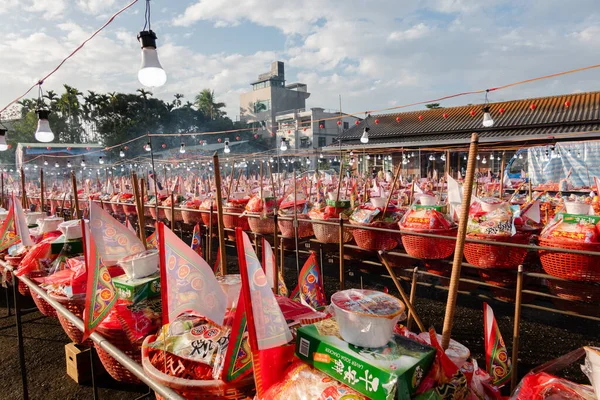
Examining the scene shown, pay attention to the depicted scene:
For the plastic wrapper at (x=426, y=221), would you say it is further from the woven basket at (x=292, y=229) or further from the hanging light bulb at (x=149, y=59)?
the hanging light bulb at (x=149, y=59)

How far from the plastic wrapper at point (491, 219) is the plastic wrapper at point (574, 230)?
0.25 metres

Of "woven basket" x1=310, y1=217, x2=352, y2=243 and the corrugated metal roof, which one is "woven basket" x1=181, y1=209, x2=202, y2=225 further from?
the corrugated metal roof

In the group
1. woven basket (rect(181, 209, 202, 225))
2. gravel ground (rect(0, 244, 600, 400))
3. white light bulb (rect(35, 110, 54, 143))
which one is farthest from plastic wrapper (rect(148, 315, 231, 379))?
white light bulb (rect(35, 110, 54, 143))

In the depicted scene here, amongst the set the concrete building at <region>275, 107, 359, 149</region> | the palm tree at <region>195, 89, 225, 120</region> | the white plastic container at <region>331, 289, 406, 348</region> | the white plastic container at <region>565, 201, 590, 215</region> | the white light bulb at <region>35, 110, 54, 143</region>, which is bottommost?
the white plastic container at <region>331, 289, 406, 348</region>

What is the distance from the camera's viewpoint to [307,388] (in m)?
1.05

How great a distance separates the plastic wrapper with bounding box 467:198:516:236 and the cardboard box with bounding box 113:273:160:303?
95.1 inches

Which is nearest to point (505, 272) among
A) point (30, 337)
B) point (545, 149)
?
point (30, 337)

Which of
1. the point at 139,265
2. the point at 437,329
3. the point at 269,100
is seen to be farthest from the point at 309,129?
the point at 139,265

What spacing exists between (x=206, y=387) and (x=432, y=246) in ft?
7.44

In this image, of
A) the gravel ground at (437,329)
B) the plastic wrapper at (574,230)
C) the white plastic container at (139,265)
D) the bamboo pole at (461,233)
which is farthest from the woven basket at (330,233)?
the bamboo pole at (461,233)

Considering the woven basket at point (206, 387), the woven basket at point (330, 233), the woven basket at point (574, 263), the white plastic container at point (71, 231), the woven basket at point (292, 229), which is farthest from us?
the woven basket at point (292, 229)

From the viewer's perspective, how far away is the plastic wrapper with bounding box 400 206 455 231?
116 inches

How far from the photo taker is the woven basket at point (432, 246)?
2.89 m

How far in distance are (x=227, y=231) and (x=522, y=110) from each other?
18692 millimetres
